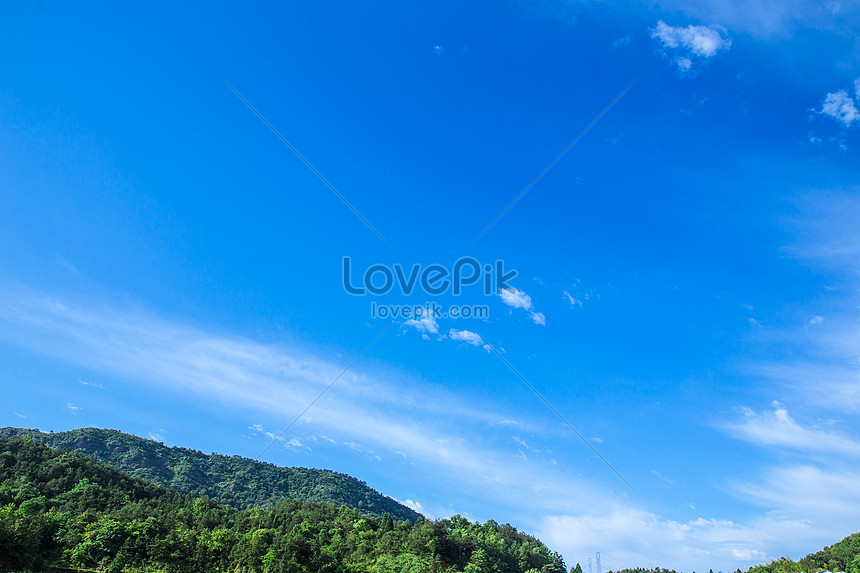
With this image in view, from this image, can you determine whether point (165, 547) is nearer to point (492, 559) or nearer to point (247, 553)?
point (247, 553)

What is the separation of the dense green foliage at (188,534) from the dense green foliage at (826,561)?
6129 centimetres

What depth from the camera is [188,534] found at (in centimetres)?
6844

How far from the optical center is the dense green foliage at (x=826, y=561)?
125 metres

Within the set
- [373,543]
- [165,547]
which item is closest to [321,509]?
[373,543]

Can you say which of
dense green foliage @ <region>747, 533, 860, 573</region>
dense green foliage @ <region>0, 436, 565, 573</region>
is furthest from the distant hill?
dense green foliage @ <region>747, 533, 860, 573</region>

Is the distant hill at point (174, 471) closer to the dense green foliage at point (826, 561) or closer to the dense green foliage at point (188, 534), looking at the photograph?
the dense green foliage at point (188, 534)

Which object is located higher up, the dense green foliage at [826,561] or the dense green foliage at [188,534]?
the dense green foliage at [826,561]

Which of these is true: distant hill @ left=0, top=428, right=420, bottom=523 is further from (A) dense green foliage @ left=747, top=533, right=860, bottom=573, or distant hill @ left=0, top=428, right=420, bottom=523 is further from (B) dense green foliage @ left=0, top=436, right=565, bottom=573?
(A) dense green foliage @ left=747, top=533, right=860, bottom=573

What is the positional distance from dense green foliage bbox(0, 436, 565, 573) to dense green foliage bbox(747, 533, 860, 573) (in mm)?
61293

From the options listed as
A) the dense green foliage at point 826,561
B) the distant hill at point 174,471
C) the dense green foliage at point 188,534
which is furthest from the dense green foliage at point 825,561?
the distant hill at point 174,471

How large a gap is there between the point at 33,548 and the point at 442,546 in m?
66.9

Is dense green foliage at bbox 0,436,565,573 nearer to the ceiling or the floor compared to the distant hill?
nearer to the floor

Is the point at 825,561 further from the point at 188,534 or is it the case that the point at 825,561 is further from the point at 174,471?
the point at 174,471

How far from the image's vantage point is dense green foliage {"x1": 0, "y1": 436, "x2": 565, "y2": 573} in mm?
59219
